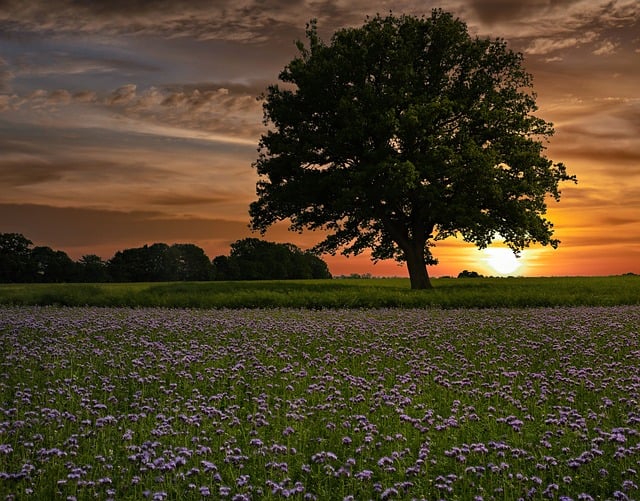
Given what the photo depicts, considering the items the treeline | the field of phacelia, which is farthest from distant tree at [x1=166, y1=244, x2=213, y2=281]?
the field of phacelia

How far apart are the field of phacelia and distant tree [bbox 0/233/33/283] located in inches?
1999

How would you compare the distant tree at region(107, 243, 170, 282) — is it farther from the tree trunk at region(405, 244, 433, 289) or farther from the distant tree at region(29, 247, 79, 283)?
the tree trunk at region(405, 244, 433, 289)

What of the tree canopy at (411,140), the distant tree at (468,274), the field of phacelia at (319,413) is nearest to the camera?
the field of phacelia at (319,413)

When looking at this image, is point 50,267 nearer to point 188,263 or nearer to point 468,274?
point 188,263

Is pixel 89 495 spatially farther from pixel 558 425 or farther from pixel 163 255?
pixel 163 255

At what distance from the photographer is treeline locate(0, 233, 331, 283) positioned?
204 feet

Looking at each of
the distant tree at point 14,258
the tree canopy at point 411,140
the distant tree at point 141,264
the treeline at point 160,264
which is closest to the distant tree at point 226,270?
the treeline at point 160,264

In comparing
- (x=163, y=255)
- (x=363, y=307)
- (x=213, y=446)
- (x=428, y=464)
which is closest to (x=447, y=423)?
(x=428, y=464)

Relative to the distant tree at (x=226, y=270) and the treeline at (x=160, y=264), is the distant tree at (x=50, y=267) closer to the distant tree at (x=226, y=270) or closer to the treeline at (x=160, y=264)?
the treeline at (x=160, y=264)

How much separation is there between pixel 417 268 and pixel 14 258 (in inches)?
1721

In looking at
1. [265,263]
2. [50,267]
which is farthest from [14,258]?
[265,263]

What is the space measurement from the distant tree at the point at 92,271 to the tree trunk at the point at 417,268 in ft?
129

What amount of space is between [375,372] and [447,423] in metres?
2.82

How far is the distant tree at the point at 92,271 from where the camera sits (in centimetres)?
6300
